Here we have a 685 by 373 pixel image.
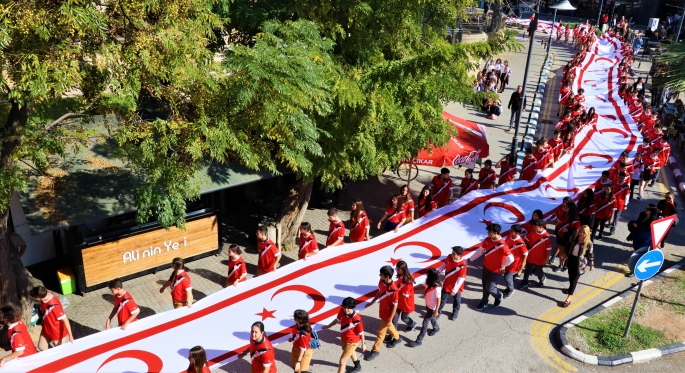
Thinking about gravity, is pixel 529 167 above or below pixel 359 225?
above

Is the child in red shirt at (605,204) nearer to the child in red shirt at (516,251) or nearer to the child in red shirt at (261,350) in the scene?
the child in red shirt at (516,251)

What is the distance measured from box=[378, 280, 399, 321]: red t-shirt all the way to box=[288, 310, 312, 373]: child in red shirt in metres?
1.42

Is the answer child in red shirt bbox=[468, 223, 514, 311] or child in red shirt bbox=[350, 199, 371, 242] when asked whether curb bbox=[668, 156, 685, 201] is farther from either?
child in red shirt bbox=[350, 199, 371, 242]

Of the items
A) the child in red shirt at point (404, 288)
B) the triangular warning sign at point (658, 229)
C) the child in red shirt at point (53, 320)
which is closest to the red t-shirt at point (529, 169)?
the triangular warning sign at point (658, 229)

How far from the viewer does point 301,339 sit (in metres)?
8.32

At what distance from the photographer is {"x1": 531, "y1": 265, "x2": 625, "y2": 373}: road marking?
32.1ft

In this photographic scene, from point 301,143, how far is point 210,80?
5.78 feet

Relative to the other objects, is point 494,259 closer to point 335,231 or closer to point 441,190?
point 335,231

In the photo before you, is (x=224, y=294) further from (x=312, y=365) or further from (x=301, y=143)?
(x=301, y=143)

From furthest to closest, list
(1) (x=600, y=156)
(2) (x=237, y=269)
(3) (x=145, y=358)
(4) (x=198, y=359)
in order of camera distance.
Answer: (1) (x=600, y=156) < (2) (x=237, y=269) < (3) (x=145, y=358) < (4) (x=198, y=359)

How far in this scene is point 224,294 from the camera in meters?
9.66

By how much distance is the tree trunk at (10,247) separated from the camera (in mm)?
7926

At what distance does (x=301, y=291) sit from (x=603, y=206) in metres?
7.65

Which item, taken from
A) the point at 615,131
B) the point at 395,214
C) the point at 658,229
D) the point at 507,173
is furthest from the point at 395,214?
the point at 615,131
